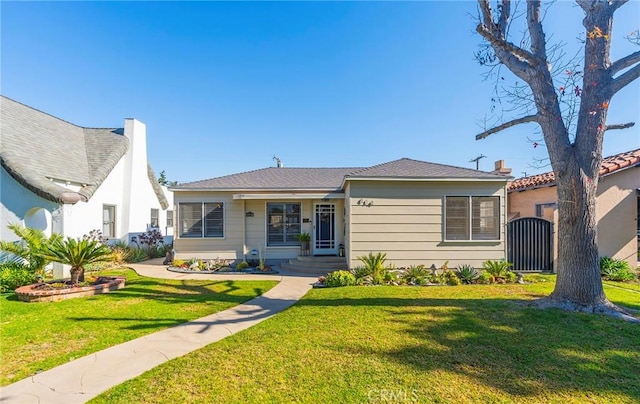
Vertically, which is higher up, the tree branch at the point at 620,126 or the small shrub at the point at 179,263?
the tree branch at the point at 620,126

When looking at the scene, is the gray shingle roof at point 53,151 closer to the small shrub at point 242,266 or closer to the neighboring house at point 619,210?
the small shrub at point 242,266

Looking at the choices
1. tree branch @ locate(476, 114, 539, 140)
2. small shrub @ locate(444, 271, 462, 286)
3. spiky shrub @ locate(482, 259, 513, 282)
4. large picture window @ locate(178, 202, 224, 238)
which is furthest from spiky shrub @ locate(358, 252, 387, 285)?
large picture window @ locate(178, 202, 224, 238)

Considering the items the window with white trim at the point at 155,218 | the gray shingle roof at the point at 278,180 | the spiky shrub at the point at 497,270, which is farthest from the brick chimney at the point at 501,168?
the window with white trim at the point at 155,218

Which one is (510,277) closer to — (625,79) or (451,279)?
(451,279)

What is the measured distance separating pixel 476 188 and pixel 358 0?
25.6 feet

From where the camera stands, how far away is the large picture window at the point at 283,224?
1170cm

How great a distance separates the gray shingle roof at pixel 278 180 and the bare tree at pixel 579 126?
282 inches

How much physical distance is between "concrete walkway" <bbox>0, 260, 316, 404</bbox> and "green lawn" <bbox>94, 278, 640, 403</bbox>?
29 cm

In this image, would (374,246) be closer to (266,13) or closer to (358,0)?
(358,0)

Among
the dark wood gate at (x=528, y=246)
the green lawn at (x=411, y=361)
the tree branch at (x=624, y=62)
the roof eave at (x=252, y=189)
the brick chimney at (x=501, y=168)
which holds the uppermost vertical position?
the tree branch at (x=624, y=62)

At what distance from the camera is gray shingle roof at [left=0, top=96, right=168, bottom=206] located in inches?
321

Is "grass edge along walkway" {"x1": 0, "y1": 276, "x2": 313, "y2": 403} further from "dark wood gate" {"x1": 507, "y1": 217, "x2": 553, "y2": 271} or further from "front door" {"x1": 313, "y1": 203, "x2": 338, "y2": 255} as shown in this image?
"dark wood gate" {"x1": 507, "y1": 217, "x2": 553, "y2": 271}

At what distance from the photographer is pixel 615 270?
28.9 feet

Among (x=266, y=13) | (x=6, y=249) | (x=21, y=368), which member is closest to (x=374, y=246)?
(x=21, y=368)
